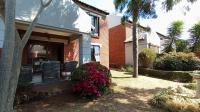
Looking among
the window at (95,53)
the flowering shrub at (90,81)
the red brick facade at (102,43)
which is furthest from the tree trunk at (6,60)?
the window at (95,53)

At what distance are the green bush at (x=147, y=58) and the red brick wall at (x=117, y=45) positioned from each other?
6.28m

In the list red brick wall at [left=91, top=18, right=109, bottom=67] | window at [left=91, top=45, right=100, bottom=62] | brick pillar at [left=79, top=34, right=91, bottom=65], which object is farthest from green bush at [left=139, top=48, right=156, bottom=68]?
brick pillar at [left=79, top=34, right=91, bottom=65]

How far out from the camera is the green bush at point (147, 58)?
2061 cm

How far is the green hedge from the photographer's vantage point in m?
16.6

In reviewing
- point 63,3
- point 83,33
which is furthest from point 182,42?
point 63,3

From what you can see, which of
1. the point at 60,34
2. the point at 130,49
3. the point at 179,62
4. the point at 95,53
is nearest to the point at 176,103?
the point at 60,34

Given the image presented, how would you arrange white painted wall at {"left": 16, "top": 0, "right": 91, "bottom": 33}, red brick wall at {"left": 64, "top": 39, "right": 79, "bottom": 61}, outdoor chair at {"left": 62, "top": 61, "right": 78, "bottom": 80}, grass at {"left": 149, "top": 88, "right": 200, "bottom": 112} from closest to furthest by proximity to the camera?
1. white painted wall at {"left": 16, "top": 0, "right": 91, "bottom": 33}
2. grass at {"left": 149, "top": 88, "right": 200, "bottom": 112}
3. outdoor chair at {"left": 62, "top": 61, "right": 78, "bottom": 80}
4. red brick wall at {"left": 64, "top": 39, "right": 79, "bottom": 61}

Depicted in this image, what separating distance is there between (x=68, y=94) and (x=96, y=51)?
860 cm

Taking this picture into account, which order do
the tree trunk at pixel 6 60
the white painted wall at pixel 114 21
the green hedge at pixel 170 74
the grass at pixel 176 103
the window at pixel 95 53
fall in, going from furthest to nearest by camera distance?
the white painted wall at pixel 114 21
the window at pixel 95 53
the green hedge at pixel 170 74
the grass at pixel 176 103
the tree trunk at pixel 6 60

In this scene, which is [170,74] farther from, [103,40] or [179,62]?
[103,40]

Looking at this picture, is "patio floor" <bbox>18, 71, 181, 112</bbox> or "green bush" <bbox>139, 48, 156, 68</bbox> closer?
"patio floor" <bbox>18, 71, 181, 112</bbox>

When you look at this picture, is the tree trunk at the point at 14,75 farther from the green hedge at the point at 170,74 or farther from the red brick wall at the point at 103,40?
the green hedge at the point at 170,74

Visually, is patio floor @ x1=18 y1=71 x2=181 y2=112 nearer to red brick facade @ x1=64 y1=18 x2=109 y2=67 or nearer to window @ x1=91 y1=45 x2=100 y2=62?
red brick facade @ x1=64 y1=18 x2=109 y2=67

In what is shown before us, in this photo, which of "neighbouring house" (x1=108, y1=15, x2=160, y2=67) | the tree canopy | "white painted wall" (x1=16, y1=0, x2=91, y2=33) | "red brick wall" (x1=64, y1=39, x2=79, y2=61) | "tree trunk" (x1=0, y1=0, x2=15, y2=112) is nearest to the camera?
"tree trunk" (x1=0, y1=0, x2=15, y2=112)
